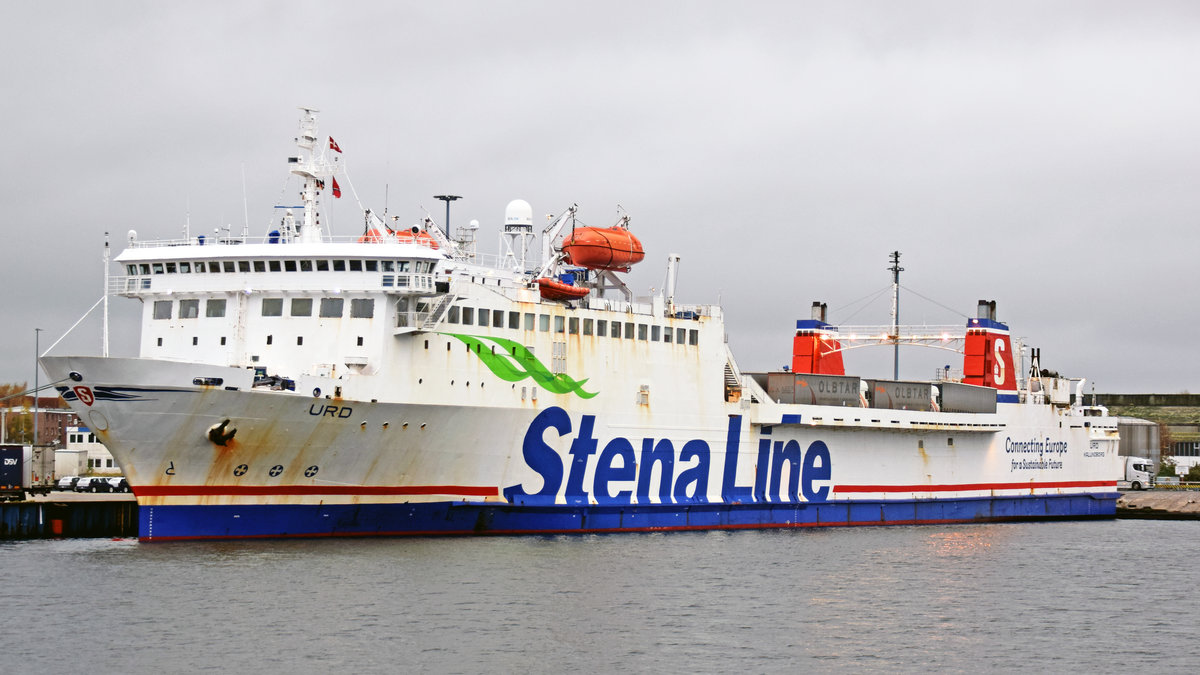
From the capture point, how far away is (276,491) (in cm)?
3156

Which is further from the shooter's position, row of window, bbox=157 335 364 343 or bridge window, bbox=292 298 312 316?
bridge window, bbox=292 298 312 316

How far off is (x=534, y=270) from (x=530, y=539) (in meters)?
7.63

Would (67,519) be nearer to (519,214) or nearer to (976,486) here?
(519,214)

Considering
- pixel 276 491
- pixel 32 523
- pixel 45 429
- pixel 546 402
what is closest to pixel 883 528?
pixel 546 402

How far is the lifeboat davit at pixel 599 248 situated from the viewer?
129 feet

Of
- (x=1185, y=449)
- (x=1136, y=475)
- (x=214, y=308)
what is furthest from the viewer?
(x=1185, y=449)

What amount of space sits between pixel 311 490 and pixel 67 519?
9336mm

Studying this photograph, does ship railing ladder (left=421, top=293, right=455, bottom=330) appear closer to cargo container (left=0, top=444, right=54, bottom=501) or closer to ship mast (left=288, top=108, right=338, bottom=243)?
ship mast (left=288, top=108, right=338, bottom=243)

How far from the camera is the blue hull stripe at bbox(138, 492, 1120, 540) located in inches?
1229

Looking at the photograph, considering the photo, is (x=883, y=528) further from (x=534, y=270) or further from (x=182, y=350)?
(x=182, y=350)

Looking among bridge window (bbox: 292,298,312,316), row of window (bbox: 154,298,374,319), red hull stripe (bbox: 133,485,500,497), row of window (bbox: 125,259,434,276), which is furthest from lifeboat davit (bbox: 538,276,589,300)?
bridge window (bbox: 292,298,312,316)

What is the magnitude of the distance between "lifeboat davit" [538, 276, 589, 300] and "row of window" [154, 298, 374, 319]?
5401 mm

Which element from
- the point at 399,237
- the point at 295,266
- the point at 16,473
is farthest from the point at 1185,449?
the point at 16,473

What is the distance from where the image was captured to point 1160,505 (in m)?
58.5
